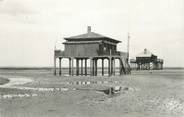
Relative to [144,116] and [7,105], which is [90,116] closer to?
[144,116]

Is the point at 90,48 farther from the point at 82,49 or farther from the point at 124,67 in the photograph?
the point at 124,67

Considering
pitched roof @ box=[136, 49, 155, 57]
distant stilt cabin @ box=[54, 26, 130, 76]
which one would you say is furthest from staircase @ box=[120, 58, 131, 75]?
pitched roof @ box=[136, 49, 155, 57]

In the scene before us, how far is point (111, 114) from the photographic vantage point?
14.6m

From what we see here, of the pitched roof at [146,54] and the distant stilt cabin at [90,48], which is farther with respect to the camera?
the pitched roof at [146,54]

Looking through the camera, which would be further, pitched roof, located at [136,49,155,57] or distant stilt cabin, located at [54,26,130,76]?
pitched roof, located at [136,49,155,57]

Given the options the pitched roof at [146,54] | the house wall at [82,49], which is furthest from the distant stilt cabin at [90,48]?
the pitched roof at [146,54]

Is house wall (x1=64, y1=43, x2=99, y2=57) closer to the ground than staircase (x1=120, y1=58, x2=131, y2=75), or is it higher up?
higher up

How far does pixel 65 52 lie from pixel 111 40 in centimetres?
669

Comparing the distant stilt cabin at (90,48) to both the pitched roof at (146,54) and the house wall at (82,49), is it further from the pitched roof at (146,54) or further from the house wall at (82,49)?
the pitched roof at (146,54)

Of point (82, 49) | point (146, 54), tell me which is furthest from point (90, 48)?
point (146, 54)

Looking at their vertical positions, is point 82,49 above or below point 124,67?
above

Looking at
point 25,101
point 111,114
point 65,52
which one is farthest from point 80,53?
point 111,114

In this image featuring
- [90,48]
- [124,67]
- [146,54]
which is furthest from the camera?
[146,54]

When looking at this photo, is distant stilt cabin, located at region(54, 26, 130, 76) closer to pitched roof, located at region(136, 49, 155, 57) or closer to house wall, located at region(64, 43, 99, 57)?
house wall, located at region(64, 43, 99, 57)
